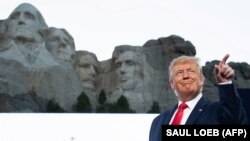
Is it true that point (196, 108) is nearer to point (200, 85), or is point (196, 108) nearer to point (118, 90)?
point (200, 85)

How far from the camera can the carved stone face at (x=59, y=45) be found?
11.1 m

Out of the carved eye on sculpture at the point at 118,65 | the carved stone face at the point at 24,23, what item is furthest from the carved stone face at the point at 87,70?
the carved stone face at the point at 24,23

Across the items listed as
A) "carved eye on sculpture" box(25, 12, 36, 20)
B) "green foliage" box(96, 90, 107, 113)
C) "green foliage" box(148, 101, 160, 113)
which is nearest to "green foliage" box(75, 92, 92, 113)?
"green foliage" box(96, 90, 107, 113)

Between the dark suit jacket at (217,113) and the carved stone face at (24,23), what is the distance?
8576 mm

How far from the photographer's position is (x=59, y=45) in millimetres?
11328

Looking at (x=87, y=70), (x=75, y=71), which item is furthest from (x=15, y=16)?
(x=87, y=70)

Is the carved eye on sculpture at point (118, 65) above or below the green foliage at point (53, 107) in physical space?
above

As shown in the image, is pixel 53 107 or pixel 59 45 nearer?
pixel 53 107

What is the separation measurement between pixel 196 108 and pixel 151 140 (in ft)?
1.05

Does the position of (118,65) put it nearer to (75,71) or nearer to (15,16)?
(75,71)

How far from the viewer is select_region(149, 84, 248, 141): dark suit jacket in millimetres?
2766

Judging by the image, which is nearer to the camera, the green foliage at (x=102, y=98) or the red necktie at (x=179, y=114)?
the red necktie at (x=179, y=114)

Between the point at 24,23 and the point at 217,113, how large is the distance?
8.97m

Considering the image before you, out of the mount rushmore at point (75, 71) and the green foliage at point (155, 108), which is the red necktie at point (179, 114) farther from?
the green foliage at point (155, 108)
